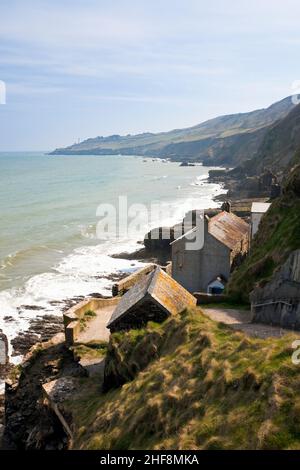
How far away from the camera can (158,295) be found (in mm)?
15719

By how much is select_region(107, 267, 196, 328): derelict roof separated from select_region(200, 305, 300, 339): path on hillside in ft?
3.28

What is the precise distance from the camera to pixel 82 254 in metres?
52.6

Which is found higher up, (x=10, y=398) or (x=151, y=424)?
(x=151, y=424)

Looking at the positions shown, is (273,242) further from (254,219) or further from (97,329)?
(254,219)

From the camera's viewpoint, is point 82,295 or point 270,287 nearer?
point 270,287

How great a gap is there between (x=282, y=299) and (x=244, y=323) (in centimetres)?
157

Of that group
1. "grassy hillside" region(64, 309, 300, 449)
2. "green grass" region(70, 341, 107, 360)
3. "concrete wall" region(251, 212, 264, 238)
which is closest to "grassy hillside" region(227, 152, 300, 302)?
Result: "green grass" region(70, 341, 107, 360)

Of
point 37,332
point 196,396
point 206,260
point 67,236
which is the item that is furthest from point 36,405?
point 67,236

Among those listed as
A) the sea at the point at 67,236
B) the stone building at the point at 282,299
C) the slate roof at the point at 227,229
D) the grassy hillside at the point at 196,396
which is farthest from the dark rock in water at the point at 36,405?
the slate roof at the point at 227,229

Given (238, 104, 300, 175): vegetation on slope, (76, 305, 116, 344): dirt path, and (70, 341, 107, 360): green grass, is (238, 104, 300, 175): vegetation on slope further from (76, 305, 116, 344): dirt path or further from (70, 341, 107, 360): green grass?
(70, 341, 107, 360): green grass
